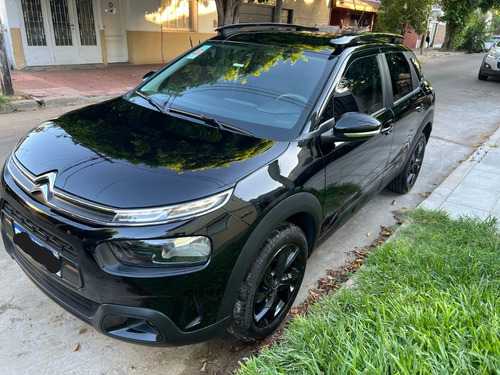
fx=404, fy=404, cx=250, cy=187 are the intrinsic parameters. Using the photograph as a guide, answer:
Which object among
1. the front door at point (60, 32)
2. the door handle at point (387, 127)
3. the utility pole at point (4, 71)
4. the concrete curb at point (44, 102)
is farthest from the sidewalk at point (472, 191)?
the front door at point (60, 32)

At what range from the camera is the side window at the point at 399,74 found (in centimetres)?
389

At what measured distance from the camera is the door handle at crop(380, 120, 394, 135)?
3602 millimetres

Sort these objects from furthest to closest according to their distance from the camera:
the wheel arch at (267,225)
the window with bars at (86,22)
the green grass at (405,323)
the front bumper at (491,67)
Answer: the front bumper at (491,67)
the window with bars at (86,22)
the wheel arch at (267,225)
the green grass at (405,323)

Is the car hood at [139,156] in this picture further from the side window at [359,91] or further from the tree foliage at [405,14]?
the tree foliage at [405,14]

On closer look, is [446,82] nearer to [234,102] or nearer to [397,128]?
[397,128]

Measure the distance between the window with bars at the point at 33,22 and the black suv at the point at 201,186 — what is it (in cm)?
945

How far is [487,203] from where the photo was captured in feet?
15.3

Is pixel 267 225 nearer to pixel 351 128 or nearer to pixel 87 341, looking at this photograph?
pixel 351 128

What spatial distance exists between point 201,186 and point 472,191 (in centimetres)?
421

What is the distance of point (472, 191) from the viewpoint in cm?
497

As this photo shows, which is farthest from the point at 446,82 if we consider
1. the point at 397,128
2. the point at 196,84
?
the point at 196,84

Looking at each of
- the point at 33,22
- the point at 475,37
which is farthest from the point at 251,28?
the point at 475,37

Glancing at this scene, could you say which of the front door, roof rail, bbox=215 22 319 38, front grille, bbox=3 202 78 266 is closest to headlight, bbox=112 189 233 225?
front grille, bbox=3 202 78 266

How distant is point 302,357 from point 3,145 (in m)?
5.17
